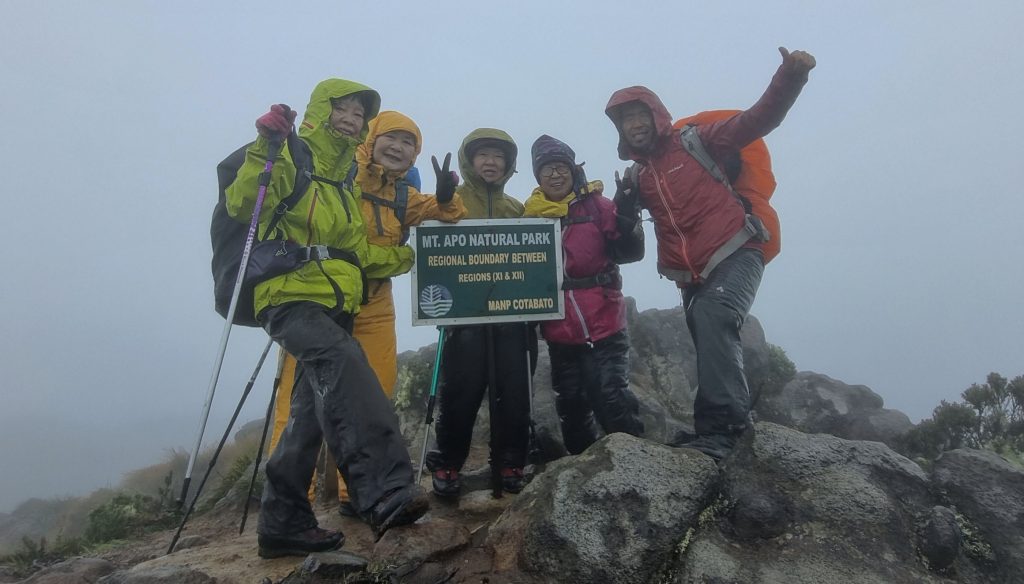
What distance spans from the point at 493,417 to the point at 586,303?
156 centimetres

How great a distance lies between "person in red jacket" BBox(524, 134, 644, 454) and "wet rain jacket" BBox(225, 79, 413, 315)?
2.22 metres

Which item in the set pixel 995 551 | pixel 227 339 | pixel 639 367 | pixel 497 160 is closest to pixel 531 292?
pixel 497 160

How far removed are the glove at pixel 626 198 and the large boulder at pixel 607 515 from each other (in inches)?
112

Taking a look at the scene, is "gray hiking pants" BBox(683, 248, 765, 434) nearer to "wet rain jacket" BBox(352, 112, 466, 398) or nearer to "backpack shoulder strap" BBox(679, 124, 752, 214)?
"backpack shoulder strap" BBox(679, 124, 752, 214)

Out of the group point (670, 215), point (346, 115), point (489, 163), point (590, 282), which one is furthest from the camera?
point (489, 163)

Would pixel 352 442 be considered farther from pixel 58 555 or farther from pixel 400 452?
pixel 58 555

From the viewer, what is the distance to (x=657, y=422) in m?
9.92

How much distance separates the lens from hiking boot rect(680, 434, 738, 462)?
4219 mm

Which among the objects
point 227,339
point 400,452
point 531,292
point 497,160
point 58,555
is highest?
point 497,160

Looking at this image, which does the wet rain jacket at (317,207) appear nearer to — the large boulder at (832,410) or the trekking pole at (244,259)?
the trekking pole at (244,259)

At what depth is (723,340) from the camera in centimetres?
462

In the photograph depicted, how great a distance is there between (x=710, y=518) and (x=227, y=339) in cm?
372

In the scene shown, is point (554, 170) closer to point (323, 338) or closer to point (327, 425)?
point (323, 338)

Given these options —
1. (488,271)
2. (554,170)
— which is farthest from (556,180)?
(488,271)
